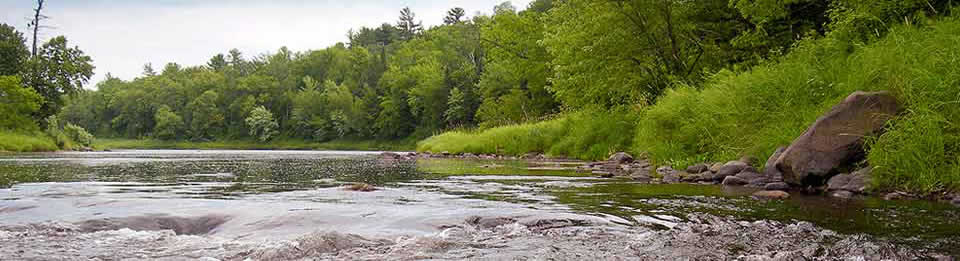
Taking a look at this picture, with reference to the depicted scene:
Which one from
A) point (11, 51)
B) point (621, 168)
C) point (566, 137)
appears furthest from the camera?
point (11, 51)

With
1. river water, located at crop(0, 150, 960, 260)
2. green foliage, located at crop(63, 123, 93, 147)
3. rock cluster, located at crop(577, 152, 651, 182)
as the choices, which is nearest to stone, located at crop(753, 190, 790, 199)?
river water, located at crop(0, 150, 960, 260)

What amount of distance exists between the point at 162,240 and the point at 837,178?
6738 millimetres

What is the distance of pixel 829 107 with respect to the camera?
29.2 feet

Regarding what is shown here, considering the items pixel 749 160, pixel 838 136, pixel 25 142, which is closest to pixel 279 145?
pixel 25 142

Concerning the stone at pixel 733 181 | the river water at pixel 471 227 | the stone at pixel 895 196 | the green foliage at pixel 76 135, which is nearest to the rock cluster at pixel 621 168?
the stone at pixel 733 181

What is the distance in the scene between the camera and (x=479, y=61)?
73.9 metres

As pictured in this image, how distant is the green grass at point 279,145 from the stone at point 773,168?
6419 cm

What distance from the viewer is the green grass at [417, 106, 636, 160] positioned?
18.3 meters

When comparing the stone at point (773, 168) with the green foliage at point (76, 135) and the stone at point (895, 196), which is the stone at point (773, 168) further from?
the green foliage at point (76, 135)

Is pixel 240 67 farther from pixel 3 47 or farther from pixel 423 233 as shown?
pixel 423 233

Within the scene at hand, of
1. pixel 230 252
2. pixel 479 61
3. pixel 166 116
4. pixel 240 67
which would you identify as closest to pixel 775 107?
pixel 230 252

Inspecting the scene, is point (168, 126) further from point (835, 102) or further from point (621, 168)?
point (835, 102)

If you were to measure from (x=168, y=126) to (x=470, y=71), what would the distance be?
5604 cm

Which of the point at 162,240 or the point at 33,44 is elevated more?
the point at 33,44
